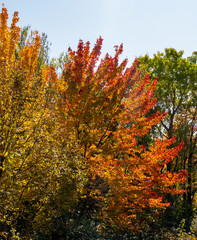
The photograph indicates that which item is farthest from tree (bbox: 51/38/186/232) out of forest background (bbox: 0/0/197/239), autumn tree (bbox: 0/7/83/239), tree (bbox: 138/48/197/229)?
tree (bbox: 138/48/197/229)

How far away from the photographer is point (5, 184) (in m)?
4.90

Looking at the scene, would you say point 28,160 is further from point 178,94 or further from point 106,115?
point 178,94

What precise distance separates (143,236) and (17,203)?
6.94 metres

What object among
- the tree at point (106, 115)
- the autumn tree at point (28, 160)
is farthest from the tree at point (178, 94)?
the autumn tree at point (28, 160)

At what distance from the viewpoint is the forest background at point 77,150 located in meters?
5.11

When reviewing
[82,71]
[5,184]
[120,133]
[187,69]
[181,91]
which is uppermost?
[187,69]

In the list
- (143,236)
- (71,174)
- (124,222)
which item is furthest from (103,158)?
(143,236)

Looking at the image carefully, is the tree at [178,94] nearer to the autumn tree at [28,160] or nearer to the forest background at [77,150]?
the forest background at [77,150]

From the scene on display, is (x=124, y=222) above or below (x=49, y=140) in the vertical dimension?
below

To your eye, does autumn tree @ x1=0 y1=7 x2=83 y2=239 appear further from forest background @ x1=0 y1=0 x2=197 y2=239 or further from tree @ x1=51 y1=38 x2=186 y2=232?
tree @ x1=51 y1=38 x2=186 y2=232

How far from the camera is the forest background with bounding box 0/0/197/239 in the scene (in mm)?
5113

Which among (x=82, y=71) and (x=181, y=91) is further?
(x=181, y=91)

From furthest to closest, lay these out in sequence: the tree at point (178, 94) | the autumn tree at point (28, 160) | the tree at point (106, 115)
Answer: the tree at point (178, 94) → the tree at point (106, 115) → the autumn tree at point (28, 160)

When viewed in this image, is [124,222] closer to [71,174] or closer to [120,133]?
[120,133]
